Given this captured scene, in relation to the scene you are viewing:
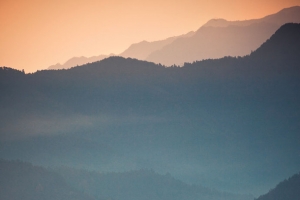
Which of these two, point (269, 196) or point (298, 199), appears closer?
point (298, 199)

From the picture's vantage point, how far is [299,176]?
19412 centimetres

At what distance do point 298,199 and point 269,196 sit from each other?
51.7 ft

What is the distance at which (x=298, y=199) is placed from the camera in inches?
7101

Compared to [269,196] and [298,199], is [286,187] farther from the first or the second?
[298,199]

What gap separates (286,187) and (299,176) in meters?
6.79

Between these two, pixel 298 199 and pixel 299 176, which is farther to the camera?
pixel 299 176

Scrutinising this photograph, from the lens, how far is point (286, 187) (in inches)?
7849

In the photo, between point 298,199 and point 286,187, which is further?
point 286,187

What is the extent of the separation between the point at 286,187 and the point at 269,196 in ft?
22.6

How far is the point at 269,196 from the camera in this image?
7692 inches

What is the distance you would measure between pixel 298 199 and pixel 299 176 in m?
14.7

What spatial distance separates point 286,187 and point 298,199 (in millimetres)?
19021

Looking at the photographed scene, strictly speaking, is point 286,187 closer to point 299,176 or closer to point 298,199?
point 299,176

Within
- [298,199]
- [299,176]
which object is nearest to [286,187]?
[299,176]
